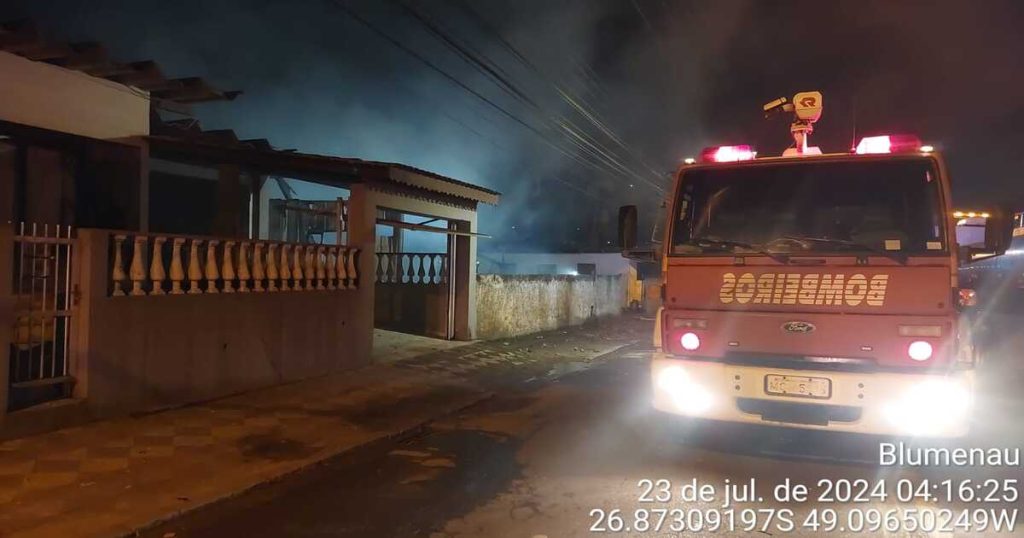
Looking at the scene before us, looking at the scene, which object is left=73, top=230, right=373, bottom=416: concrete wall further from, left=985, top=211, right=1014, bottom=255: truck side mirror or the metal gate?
left=985, top=211, right=1014, bottom=255: truck side mirror

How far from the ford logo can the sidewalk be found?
3653mm

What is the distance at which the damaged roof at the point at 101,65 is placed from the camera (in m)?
8.08

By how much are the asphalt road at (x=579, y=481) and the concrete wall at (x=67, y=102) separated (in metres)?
6.52

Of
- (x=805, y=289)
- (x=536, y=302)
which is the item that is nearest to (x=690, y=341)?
(x=805, y=289)

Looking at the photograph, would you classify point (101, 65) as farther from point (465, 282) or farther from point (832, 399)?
point (832, 399)

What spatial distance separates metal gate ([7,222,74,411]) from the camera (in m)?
6.07

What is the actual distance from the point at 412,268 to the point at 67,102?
22.2 feet

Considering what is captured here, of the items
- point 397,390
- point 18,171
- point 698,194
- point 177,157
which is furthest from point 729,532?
point 177,157

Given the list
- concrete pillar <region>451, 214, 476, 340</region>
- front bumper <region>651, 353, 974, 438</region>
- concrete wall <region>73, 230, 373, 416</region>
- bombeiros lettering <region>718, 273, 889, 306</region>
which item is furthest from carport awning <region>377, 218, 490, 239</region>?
bombeiros lettering <region>718, 273, 889, 306</region>

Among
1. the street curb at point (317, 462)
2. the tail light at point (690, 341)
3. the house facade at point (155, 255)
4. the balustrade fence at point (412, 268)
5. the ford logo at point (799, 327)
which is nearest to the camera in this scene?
the street curb at point (317, 462)

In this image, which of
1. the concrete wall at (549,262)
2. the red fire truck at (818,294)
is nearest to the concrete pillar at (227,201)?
the red fire truck at (818,294)

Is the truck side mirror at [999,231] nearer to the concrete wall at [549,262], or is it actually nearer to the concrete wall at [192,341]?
the concrete wall at [192,341]

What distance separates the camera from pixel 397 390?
8992 millimetres

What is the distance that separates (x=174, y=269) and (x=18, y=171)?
3.82 m
